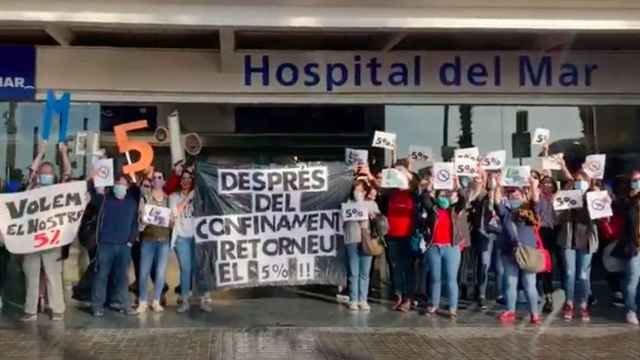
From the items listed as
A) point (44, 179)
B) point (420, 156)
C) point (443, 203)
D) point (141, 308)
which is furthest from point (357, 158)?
point (44, 179)

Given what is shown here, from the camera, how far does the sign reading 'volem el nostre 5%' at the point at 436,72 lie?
1172 cm

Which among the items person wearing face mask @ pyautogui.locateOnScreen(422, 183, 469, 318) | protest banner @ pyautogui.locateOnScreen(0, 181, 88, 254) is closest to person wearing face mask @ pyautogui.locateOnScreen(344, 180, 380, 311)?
person wearing face mask @ pyautogui.locateOnScreen(422, 183, 469, 318)

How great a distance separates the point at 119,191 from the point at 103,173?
0.29m

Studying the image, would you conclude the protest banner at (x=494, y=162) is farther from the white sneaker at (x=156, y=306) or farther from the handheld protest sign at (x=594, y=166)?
the white sneaker at (x=156, y=306)

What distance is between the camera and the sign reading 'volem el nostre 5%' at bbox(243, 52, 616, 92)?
11719 millimetres

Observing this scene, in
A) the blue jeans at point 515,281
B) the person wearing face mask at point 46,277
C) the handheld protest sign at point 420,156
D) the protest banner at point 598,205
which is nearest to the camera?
the blue jeans at point 515,281

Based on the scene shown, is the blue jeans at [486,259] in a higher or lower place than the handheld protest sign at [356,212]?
lower

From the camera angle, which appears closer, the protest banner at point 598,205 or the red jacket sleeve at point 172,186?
the protest banner at point 598,205

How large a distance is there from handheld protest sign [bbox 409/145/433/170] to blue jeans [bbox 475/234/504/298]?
4.47 ft

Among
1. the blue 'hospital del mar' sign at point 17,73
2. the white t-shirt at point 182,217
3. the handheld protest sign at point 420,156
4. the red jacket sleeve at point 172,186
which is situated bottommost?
the white t-shirt at point 182,217

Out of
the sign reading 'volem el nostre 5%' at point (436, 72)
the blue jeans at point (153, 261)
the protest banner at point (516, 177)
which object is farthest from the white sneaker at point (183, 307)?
the protest banner at point (516, 177)

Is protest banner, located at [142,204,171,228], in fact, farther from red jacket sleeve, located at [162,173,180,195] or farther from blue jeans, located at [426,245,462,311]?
blue jeans, located at [426,245,462,311]

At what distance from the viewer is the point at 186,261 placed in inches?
404

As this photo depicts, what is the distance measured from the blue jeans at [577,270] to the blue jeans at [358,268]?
244 centimetres
